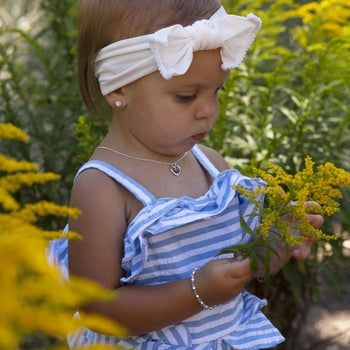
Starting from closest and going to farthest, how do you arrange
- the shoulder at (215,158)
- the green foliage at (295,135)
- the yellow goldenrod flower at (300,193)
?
the yellow goldenrod flower at (300,193) < the shoulder at (215,158) < the green foliage at (295,135)

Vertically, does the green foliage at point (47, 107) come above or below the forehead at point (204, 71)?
below

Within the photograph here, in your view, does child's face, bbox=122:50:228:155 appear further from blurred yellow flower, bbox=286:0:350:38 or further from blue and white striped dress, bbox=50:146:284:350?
blurred yellow flower, bbox=286:0:350:38

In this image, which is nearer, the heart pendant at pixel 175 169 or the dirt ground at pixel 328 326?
the heart pendant at pixel 175 169

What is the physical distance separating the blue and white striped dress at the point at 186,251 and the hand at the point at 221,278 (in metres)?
0.11

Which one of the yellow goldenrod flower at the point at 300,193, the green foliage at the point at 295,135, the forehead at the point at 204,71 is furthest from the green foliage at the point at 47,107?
the yellow goldenrod flower at the point at 300,193

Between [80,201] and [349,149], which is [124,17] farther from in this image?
[349,149]

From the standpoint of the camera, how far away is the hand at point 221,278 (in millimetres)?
1623

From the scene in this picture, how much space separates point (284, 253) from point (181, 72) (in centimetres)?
58

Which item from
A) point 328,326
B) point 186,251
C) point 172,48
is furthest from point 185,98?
point 328,326

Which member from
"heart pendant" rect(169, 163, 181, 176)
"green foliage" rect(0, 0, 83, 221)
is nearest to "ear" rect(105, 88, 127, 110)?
"heart pendant" rect(169, 163, 181, 176)

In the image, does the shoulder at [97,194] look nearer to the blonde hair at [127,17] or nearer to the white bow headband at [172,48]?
the white bow headband at [172,48]

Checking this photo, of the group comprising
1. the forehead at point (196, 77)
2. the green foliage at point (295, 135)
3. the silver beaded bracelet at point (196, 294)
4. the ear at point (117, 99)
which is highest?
the forehead at point (196, 77)

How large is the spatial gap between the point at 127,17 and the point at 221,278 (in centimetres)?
72

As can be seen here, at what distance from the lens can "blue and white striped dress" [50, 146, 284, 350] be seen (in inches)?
67.6
